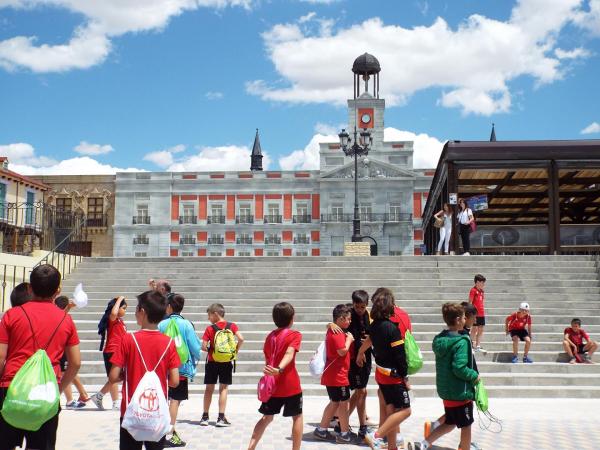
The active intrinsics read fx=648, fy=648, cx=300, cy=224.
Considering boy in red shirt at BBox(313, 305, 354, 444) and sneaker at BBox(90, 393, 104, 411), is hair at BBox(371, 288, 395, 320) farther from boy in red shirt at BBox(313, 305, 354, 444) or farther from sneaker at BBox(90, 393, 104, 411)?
sneaker at BBox(90, 393, 104, 411)

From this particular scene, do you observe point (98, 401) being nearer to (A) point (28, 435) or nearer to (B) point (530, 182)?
(A) point (28, 435)

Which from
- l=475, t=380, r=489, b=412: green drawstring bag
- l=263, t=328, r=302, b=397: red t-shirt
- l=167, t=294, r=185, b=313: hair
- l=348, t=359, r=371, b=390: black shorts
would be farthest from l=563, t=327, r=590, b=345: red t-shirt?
l=167, t=294, r=185, b=313: hair

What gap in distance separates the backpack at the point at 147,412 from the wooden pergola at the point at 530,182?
1453cm

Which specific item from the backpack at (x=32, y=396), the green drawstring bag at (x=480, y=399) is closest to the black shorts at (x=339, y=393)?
the green drawstring bag at (x=480, y=399)

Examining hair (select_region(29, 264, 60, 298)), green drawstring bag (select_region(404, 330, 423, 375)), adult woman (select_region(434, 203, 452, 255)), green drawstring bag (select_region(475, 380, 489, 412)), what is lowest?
green drawstring bag (select_region(475, 380, 489, 412))

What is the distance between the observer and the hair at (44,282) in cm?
404

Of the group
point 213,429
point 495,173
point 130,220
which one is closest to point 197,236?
point 130,220

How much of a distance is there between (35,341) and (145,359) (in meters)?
0.70

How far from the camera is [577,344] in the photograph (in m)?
10.8

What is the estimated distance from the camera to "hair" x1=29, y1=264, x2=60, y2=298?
4039 mm

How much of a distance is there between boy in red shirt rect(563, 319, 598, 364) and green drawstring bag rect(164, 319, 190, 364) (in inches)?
280

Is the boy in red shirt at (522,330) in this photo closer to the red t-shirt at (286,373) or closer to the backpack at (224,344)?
the backpack at (224,344)

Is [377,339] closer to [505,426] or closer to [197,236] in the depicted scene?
[505,426]

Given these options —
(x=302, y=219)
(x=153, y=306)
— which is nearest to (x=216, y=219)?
(x=302, y=219)
